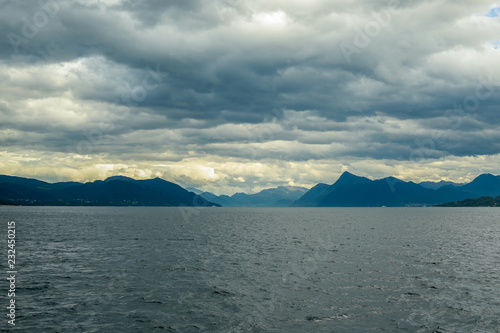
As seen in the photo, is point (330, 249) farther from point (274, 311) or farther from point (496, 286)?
point (274, 311)

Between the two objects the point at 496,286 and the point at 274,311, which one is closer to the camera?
the point at 274,311

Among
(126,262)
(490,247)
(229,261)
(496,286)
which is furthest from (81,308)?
(490,247)

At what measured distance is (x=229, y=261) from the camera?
62.2m

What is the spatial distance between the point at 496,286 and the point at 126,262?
2083 inches

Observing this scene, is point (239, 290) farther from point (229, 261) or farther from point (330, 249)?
point (330, 249)

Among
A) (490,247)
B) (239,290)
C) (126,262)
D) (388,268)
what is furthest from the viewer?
(490,247)

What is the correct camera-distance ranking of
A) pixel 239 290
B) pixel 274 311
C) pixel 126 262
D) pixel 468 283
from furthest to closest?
pixel 126 262 → pixel 468 283 → pixel 239 290 → pixel 274 311

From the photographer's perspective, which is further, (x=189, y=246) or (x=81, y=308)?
(x=189, y=246)

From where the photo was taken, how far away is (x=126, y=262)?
59656mm

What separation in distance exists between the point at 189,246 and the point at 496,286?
196ft

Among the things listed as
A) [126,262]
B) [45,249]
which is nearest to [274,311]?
[126,262]

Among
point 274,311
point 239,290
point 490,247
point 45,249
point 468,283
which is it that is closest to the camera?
point 274,311

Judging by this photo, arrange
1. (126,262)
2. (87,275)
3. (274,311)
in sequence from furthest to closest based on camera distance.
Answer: (126,262)
(87,275)
(274,311)

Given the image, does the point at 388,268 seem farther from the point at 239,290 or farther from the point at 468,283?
the point at 239,290
